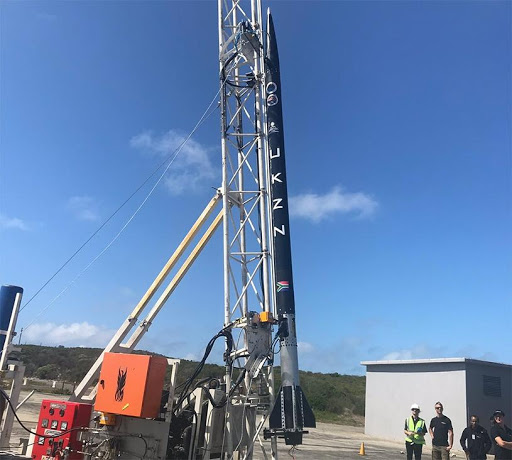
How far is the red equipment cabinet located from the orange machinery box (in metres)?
0.63

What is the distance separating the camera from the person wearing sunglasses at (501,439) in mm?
8654

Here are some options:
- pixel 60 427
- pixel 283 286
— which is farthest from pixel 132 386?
pixel 283 286

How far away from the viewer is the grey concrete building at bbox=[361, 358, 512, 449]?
753 inches

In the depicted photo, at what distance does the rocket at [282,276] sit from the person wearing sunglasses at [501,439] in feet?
11.2

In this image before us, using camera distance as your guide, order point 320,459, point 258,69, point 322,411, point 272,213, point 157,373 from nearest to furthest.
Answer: point 157,373 → point 272,213 → point 258,69 → point 320,459 → point 322,411

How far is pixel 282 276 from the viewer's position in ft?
35.2

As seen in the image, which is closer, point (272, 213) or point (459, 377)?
point (272, 213)

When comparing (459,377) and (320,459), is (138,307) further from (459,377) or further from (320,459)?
(459,377)

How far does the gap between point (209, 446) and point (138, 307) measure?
3.93 meters

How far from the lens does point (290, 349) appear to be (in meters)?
10.4

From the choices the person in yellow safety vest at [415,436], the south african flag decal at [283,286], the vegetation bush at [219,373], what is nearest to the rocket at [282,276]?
the south african flag decal at [283,286]

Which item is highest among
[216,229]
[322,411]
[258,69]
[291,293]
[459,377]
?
[258,69]

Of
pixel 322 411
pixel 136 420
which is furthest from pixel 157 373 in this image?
pixel 322 411

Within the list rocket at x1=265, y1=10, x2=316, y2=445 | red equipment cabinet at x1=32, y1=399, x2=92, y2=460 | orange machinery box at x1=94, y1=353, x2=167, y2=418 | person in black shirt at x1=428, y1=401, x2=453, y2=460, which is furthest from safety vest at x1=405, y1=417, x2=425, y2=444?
red equipment cabinet at x1=32, y1=399, x2=92, y2=460
